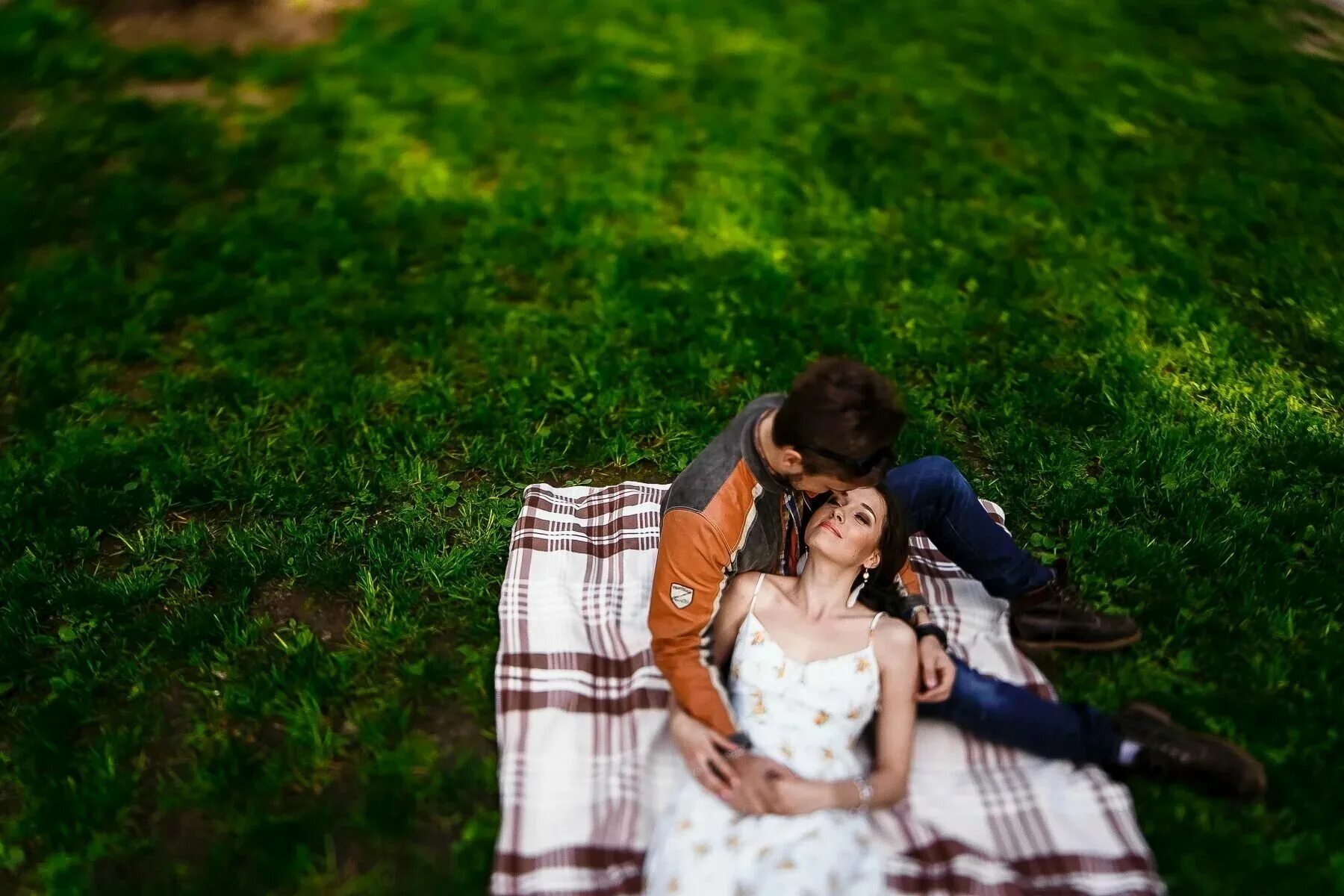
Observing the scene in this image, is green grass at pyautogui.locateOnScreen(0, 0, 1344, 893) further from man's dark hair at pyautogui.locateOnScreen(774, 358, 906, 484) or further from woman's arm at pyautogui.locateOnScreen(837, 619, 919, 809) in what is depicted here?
man's dark hair at pyautogui.locateOnScreen(774, 358, 906, 484)

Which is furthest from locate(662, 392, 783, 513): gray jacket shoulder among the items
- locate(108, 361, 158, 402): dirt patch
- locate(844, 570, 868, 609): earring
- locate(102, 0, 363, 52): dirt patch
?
locate(102, 0, 363, 52): dirt patch

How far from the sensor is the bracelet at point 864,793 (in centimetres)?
261

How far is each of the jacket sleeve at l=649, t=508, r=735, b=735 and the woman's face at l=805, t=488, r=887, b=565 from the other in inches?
12.7

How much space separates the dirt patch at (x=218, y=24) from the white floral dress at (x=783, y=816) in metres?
6.38

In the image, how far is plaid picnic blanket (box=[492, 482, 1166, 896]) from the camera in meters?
2.60

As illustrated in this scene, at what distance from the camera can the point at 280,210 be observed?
573 cm

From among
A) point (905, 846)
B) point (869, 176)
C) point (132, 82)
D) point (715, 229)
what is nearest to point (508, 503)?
point (905, 846)

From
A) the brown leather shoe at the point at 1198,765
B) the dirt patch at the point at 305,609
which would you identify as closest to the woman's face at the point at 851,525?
the brown leather shoe at the point at 1198,765

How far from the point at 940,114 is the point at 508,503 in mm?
4410

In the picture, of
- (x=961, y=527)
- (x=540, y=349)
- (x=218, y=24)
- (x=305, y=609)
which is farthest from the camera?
(x=218, y=24)

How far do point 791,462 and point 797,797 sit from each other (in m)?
0.87

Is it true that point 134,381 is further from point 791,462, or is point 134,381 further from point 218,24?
point 218,24

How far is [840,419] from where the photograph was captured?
250cm

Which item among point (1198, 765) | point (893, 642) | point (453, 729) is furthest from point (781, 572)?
point (1198, 765)
